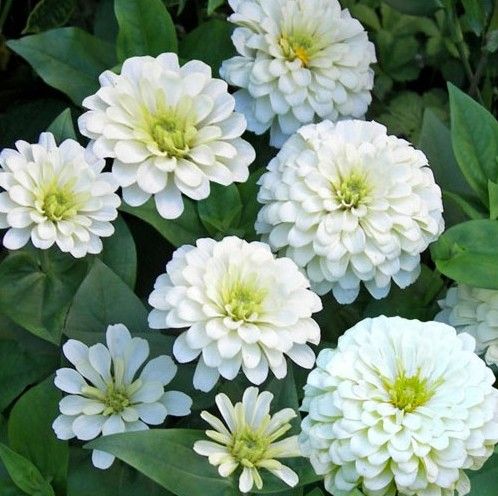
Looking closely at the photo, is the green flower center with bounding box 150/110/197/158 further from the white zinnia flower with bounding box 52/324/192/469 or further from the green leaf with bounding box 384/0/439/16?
the green leaf with bounding box 384/0/439/16

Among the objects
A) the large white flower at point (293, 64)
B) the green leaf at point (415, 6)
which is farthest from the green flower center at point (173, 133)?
the green leaf at point (415, 6)

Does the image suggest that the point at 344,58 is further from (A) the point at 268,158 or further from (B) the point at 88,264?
(B) the point at 88,264

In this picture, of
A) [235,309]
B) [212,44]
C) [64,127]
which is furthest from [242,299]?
[212,44]

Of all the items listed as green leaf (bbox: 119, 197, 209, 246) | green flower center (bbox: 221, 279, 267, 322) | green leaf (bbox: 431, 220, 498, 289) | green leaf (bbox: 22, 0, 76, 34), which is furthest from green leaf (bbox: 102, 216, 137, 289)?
green leaf (bbox: 22, 0, 76, 34)

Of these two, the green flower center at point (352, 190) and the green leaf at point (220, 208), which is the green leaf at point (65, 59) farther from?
the green flower center at point (352, 190)

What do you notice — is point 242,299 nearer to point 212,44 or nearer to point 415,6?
point 212,44
